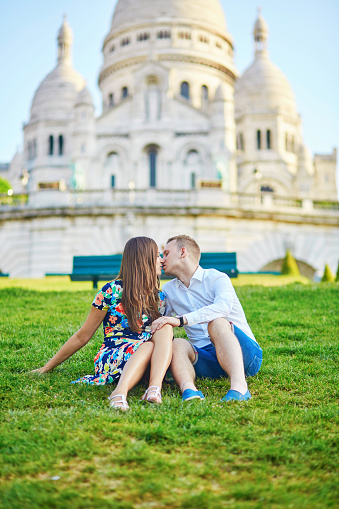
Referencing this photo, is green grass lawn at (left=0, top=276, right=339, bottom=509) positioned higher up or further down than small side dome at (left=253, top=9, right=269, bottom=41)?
further down

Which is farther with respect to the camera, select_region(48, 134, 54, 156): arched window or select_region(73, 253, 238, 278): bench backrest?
select_region(48, 134, 54, 156): arched window

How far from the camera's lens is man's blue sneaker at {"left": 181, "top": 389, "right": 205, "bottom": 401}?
13.7 ft

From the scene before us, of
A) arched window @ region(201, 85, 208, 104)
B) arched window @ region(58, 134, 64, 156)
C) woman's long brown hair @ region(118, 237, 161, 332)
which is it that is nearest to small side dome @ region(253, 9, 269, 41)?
arched window @ region(201, 85, 208, 104)

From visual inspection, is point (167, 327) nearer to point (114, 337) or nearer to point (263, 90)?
point (114, 337)

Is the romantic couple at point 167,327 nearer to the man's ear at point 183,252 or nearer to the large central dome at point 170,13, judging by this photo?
the man's ear at point 183,252

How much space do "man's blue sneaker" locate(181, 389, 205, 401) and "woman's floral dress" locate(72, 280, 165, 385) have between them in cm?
63

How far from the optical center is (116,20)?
1834 inches

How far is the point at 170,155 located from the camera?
114 feet

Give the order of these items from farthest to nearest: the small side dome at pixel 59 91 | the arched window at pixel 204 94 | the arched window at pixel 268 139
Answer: the small side dome at pixel 59 91 → the arched window at pixel 268 139 → the arched window at pixel 204 94

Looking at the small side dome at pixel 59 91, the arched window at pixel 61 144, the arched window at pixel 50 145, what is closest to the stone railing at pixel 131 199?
the arched window at pixel 61 144

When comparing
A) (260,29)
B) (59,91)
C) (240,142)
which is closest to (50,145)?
(59,91)

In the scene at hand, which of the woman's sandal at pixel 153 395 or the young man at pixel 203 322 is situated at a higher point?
the young man at pixel 203 322

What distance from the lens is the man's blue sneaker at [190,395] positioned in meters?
4.16

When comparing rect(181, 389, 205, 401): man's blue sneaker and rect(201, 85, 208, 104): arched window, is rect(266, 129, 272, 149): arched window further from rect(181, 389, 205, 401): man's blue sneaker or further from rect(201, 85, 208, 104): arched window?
rect(181, 389, 205, 401): man's blue sneaker
